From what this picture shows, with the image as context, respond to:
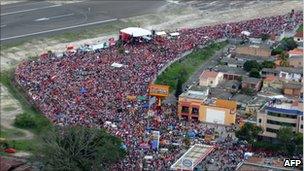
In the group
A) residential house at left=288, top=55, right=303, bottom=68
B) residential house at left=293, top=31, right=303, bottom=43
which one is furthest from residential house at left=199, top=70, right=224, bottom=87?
residential house at left=293, top=31, right=303, bottom=43

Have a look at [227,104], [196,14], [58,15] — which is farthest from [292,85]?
[58,15]

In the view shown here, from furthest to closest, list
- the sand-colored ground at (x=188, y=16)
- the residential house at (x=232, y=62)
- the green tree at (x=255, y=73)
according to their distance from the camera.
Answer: the sand-colored ground at (x=188, y=16) < the residential house at (x=232, y=62) < the green tree at (x=255, y=73)

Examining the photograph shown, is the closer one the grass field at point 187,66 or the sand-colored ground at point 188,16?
the grass field at point 187,66

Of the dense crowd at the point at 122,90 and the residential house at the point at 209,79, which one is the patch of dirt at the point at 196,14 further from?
the residential house at the point at 209,79

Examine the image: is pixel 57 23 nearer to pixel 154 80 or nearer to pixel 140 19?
pixel 140 19

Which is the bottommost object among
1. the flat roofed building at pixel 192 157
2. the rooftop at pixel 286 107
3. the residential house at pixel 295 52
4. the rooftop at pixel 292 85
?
the flat roofed building at pixel 192 157

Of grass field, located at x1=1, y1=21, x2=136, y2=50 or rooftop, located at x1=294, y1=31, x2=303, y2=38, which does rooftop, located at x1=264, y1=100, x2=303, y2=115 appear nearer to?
rooftop, located at x1=294, y1=31, x2=303, y2=38

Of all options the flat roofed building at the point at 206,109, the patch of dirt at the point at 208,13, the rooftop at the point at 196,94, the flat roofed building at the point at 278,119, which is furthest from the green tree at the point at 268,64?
the patch of dirt at the point at 208,13

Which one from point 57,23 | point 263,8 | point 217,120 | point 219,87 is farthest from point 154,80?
point 263,8
